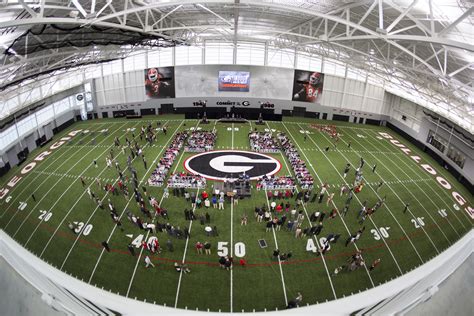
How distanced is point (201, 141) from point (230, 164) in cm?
498

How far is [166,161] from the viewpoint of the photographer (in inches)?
917

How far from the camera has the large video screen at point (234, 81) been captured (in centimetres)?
3650

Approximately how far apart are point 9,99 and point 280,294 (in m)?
27.9

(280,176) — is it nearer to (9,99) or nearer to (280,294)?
(280,294)

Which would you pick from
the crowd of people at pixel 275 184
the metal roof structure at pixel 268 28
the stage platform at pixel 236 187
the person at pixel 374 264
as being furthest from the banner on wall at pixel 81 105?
the person at pixel 374 264

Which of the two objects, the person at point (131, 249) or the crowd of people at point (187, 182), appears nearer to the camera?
the person at point (131, 249)

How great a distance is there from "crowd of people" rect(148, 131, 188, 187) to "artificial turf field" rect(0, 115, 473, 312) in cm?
68

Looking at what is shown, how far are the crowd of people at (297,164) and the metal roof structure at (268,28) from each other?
943 centimetres

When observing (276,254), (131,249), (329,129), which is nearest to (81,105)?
(131,249)

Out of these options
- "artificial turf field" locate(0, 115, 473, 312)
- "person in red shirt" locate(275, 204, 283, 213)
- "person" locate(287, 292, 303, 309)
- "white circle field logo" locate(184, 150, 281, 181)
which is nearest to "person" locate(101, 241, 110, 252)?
"artificial turf field" locate(0, 115, 473, 312)

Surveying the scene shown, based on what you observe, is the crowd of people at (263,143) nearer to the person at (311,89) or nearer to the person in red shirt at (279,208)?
the person in red shirt at (279,208)

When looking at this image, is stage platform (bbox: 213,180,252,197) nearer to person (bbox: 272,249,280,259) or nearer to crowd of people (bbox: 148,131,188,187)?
crowd of people (bbox: 148,131,188,187)

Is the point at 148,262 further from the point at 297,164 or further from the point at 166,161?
the point at 297,164

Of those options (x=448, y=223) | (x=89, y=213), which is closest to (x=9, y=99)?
(x=89, y=213)
